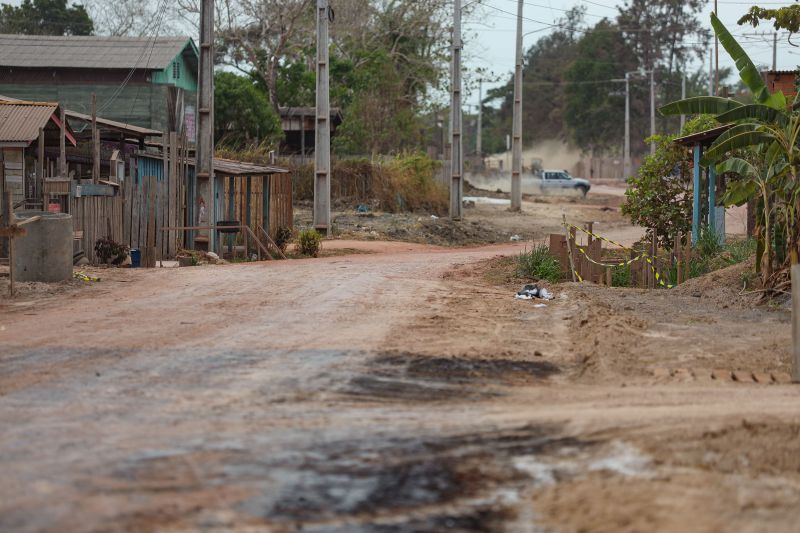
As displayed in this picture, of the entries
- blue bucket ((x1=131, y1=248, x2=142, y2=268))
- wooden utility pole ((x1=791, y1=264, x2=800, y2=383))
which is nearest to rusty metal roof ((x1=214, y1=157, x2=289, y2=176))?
blue bucket ((x1=131, y1=248, x2=142, y2=268))

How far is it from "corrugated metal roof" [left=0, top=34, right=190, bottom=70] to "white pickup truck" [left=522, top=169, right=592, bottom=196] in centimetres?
3092

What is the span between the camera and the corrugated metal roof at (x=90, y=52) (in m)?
36.5

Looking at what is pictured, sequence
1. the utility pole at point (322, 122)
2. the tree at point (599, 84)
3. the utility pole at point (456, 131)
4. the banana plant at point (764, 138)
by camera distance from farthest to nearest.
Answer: the tree at point (599, 84) → the utility pole at point (456, 131) → the utility pole at point (322, 122) → the banana plant at point (764, 138)

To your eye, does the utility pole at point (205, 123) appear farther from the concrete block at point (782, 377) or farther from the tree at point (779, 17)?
the concrete block at point (782, 377)

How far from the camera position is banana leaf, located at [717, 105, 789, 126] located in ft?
45.3

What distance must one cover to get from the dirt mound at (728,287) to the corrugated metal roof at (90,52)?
24.8 meters

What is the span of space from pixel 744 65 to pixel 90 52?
2779 centimetres

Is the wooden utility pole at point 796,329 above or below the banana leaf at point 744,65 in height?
below

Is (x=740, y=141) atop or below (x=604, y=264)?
atop

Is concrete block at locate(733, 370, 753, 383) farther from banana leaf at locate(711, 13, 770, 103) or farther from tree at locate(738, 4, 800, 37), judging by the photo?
tree at locate(738, 4, 800, 37)

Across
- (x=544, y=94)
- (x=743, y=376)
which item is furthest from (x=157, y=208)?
(x=544, y=94)

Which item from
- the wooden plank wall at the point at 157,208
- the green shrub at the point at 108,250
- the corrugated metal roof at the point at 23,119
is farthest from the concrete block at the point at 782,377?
the wooden plank wall at the point at 157,208

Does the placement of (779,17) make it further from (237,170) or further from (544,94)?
(544,94)

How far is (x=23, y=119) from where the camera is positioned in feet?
61.9
